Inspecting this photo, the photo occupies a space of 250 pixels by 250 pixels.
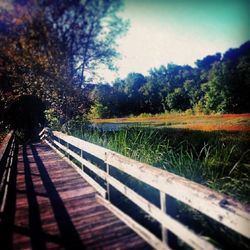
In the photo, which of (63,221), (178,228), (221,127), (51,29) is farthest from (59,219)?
(221,127)

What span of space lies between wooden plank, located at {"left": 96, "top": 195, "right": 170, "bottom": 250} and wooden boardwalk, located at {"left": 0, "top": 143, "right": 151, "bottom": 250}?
0.20ft

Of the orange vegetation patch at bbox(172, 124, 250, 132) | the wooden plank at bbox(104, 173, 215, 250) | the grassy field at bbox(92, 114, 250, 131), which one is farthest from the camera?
the orange vegetation patch at bbox(172, 124, 250, 132)

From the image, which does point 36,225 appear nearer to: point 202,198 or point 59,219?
point 59,219

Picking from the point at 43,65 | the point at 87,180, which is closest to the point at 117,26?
the point at 43,65

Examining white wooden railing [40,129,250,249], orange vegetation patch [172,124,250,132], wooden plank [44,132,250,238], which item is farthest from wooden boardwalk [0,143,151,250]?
orange vegetation patch [172,124,250,132]

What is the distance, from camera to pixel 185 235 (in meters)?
2.77

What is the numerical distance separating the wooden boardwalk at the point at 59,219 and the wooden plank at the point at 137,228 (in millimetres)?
61

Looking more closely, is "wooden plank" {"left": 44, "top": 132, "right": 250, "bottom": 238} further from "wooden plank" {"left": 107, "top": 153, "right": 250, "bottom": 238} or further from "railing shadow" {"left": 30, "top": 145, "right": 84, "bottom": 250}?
"railing shadow" {"left": 30, "top": 145, "right": 84, "bottom": 250}

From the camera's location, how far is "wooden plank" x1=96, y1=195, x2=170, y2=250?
328cm

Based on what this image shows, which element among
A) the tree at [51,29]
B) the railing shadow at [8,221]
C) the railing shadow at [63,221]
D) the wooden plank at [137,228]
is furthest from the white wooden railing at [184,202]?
the tree at [51,29]

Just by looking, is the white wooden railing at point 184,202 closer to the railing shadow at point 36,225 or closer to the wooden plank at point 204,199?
the wooden plank at point 204,199

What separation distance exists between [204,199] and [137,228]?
4.80ft

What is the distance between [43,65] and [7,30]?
1.83 ft

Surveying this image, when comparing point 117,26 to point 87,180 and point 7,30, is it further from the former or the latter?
point 87,180
